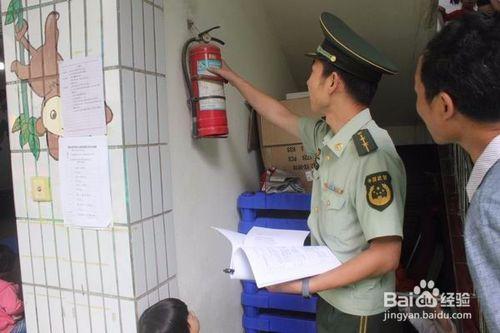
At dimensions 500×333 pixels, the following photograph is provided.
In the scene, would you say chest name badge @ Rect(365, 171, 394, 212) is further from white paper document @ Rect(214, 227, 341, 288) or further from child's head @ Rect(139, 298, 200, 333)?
child's head @ Rect(139, 298, 200, 333)

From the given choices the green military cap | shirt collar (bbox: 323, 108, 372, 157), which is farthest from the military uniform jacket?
the green military cap

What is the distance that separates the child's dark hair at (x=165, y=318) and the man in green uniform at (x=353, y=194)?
328 mm

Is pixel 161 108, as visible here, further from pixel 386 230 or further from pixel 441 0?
pixel 441 0

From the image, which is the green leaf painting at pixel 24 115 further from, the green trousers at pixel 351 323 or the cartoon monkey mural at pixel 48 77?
the green trousers at pixel 351 323

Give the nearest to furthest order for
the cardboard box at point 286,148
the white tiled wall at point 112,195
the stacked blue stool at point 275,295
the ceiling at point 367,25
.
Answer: the white tiled wall at point 112,195
the stacked blue stool at point 275,295
the cardboard box at point 286,148
the ceiling at point 367,25

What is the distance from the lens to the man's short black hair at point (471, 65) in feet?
2.13

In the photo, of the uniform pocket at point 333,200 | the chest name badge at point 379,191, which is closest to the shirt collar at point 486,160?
the chest name badge at point 379,191


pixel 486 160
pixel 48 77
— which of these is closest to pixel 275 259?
pixel 486 160

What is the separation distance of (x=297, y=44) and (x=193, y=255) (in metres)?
1.45

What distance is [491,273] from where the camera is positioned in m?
0.63

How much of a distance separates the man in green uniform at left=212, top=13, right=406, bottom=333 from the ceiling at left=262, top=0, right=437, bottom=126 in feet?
3.08

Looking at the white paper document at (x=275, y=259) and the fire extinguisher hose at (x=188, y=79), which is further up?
the fire extinguisher hose at (x=188, y=79)

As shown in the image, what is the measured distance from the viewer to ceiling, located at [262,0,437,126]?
202cm

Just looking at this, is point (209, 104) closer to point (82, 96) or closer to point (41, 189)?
point (82, 96)
